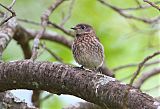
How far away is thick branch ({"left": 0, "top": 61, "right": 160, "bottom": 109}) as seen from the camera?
288cm

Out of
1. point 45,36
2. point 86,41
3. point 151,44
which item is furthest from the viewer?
point 151,44

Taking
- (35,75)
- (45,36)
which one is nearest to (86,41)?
(45,36)

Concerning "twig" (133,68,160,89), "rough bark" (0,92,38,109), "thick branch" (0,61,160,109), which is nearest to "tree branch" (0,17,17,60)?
"rough bark" (0,92,38,109)

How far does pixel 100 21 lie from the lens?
641 centimetres

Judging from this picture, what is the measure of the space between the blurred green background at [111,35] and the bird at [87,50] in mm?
1001

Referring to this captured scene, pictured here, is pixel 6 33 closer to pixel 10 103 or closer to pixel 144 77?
pixel 10 103

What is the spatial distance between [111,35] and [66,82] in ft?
10.5

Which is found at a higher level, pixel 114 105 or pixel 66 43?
pixel 114 105

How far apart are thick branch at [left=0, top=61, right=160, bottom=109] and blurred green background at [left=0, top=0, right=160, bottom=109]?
2384 millimetres

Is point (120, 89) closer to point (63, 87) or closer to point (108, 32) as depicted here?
point (63, 87)

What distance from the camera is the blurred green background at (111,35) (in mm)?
6008

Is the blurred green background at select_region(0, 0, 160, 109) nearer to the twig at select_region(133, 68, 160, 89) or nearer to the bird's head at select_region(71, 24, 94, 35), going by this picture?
the twig at select_region(133, 68, 160, 89)

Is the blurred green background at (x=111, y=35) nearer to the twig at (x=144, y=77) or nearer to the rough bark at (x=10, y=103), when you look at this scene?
the twig at (x=144, y=77)

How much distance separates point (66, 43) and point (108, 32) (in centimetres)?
93
